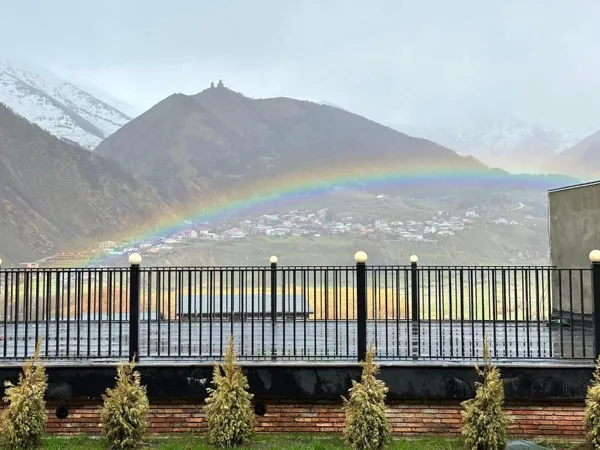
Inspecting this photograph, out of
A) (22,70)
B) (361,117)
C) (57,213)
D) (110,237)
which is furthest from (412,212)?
(22,70)

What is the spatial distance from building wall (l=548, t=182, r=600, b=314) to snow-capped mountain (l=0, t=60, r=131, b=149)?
49334 mm

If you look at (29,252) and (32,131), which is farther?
(32,131)

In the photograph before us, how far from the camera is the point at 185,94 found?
61.9 m

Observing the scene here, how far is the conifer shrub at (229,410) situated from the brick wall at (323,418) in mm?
494

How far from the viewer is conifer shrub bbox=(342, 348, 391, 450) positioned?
15.9ft

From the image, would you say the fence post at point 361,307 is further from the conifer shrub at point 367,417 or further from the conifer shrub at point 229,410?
the conifer shrub at point 229,410

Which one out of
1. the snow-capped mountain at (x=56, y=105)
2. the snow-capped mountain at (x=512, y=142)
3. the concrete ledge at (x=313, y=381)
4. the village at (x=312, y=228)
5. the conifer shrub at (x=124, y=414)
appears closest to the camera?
the conifer shrub at (x=124, y=414)

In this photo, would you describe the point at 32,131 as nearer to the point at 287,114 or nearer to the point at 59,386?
the point at 287,114

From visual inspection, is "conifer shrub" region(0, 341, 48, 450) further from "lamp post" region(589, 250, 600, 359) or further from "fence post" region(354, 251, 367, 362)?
"lamp post" region(589, 250, 600, 359)

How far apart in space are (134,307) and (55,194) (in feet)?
137

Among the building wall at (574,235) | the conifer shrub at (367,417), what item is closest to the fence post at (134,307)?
the conifer shrub at (367,417)

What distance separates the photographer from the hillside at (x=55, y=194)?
128ft

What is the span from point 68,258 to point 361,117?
39.6m

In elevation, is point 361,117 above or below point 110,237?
above
